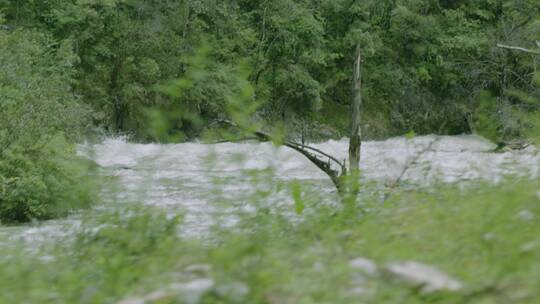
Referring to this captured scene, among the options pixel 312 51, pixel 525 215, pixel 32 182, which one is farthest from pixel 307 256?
pixel 312 51

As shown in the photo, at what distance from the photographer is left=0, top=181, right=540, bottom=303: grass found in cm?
292

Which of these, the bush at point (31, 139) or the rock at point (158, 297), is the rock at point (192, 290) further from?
the bush at point (31, 139)

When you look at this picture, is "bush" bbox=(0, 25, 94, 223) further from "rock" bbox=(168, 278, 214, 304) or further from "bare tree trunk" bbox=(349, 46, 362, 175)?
"rock" bbox=(168, 278, 214, 304)

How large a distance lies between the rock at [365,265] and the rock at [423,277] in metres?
0.06

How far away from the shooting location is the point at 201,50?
429 centimetres

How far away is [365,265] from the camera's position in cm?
320

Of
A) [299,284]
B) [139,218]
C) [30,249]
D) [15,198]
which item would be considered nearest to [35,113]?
[15,198]

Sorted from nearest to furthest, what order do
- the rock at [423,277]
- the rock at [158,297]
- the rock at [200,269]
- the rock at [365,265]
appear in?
1. the rock at [423,277]
2. the rock at [158,297]
3. the rock at [365,265]
4. the rock at [200,269]

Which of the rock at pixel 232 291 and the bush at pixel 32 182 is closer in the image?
the rock at pixel 232 291

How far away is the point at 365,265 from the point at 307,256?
0.38m

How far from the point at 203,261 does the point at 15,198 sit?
9906 mm

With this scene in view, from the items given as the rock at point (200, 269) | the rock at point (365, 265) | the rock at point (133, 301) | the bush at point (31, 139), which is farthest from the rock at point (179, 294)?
the bush at point (31, 139)

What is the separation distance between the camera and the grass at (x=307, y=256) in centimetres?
292

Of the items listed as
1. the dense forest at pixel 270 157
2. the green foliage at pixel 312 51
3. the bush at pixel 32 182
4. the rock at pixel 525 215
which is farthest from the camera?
the green foliage at pixel 312 51
